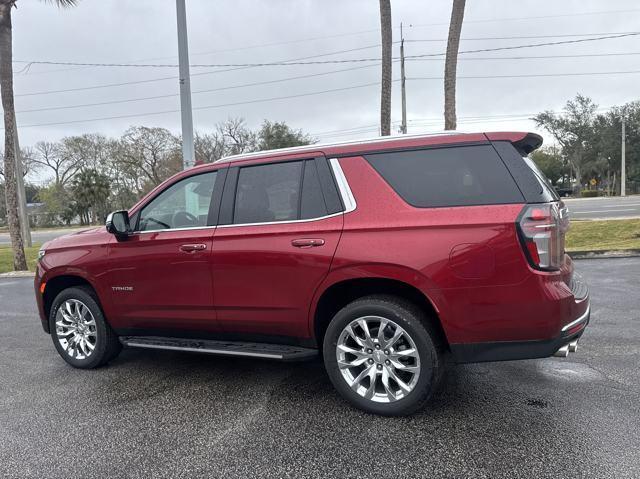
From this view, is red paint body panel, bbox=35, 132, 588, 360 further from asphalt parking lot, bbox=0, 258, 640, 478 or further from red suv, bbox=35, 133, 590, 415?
asphalt parking lot, bbox=0, 258, 640, 478

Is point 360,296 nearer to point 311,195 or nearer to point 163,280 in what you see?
point 311,195

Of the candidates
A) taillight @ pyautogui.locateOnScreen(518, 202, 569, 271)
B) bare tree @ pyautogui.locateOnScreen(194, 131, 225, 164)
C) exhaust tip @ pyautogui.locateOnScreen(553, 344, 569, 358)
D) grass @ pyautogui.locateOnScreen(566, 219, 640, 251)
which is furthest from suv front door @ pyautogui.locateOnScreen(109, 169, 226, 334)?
bare tree @ pyautogui.locateOnScreen(194, 131, 225, 164)

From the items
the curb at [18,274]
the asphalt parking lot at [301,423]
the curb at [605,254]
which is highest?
the curb at [605,254]

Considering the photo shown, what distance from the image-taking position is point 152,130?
180 feet

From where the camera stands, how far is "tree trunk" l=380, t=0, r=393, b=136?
12.0 metres

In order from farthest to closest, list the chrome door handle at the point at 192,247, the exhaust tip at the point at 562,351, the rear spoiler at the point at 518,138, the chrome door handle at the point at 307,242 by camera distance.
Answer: the chrome door handle at the point at 192,247, the chrome door handle at the point at 307,242, the rear spoiler at the point at 518,138, the exhaust tip at the point at 562,351

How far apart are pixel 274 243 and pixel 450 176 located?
136 cm

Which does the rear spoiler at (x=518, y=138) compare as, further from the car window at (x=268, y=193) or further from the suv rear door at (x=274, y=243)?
the car window at (x=268, y=193)

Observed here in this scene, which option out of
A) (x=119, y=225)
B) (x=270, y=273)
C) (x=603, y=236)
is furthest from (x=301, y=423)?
(x=603, y=236)

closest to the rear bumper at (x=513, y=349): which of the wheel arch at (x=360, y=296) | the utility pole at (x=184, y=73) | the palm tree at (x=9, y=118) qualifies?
the wheel arch at (x=360, y=296)

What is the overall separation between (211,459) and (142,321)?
181 cm

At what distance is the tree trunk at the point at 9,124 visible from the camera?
530 inches

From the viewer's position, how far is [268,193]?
3.78 meters

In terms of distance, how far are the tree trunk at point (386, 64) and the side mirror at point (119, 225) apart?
941 centimetres
